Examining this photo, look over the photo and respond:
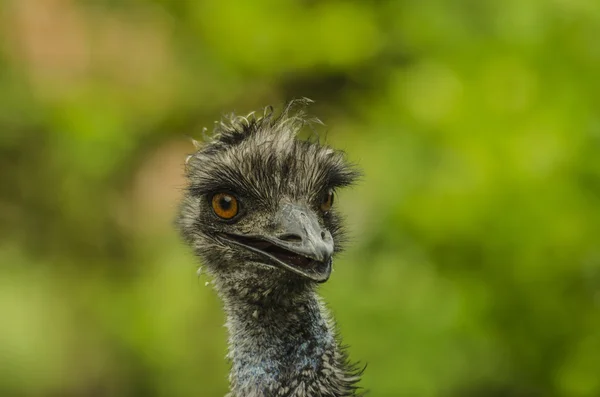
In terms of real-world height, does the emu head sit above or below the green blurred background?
below

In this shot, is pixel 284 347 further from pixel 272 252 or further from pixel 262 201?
pixel 262 201

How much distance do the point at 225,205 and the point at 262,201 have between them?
160mm

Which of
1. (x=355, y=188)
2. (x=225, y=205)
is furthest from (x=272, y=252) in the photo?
(x=355, y=188)

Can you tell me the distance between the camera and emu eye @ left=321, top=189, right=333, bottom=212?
114 inches

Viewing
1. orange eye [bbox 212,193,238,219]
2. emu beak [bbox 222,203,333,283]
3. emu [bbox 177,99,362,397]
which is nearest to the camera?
emu beak [bbox 222,203,333,283]

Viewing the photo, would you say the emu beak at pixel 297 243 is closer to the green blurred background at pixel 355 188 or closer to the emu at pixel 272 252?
the emu at pixel 272 252

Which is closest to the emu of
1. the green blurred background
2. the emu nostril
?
the emu nostril

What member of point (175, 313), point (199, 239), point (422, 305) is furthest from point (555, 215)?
point (175, 313)

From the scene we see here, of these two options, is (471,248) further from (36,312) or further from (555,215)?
(36,312)

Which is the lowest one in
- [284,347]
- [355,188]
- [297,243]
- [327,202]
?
[284,347]

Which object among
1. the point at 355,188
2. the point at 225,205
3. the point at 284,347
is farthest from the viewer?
the point at 355,188

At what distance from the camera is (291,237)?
2.62m

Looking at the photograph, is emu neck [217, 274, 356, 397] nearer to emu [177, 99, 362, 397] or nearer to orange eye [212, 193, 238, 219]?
emu [177, 99, 362, 397]

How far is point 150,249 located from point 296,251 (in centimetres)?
419
